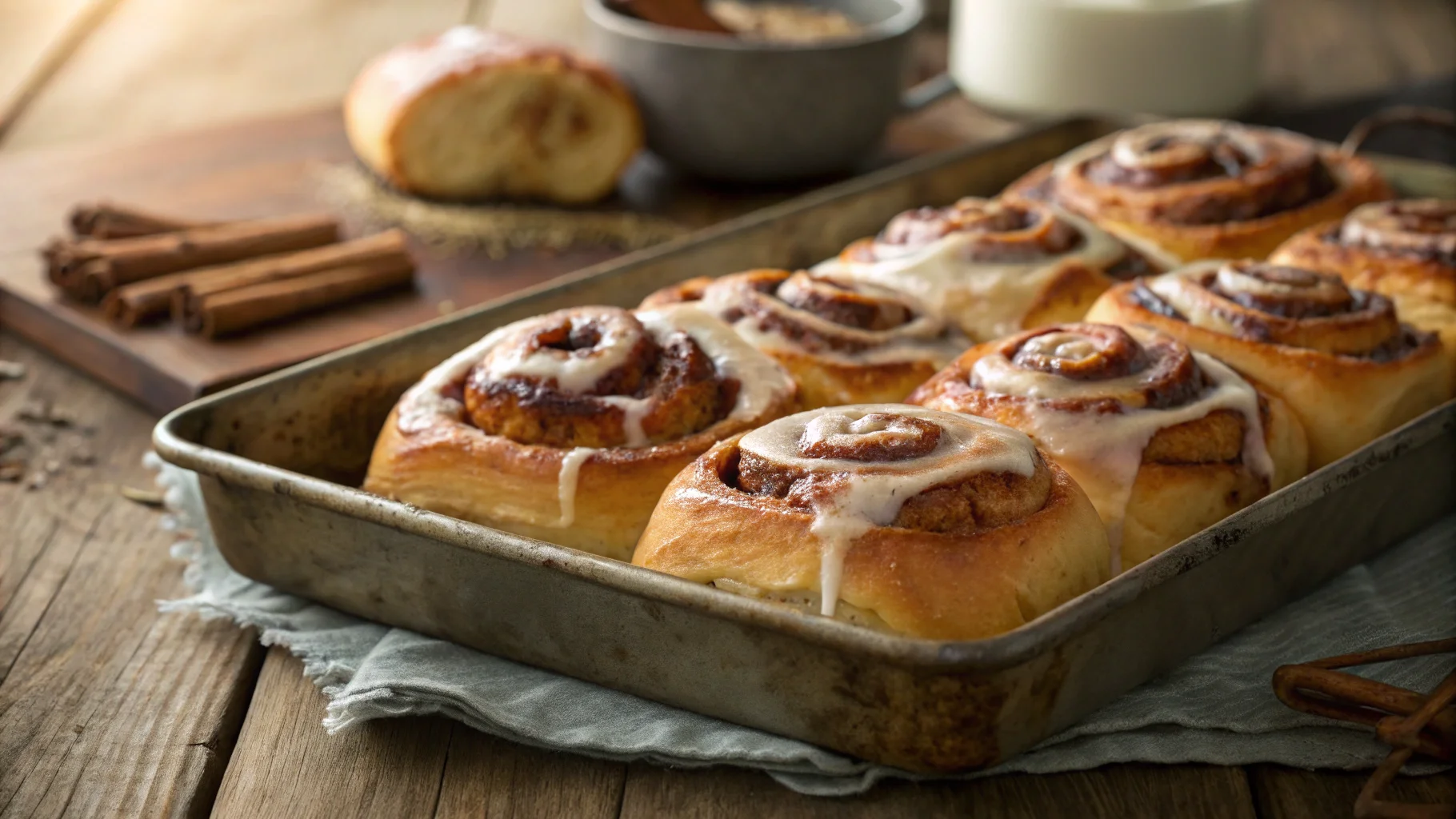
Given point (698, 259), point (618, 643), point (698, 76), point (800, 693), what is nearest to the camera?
point (800, 693)

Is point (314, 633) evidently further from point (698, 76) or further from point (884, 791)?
point (698, 76)

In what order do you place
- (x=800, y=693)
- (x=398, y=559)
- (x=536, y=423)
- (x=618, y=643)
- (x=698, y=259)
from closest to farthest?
(x=800, y=693)
(x=618, y=643)
(x=398, y=559)
(x=536, y=423)
(x=698, y=259)

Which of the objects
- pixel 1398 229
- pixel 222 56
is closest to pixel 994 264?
pixel 1398 229

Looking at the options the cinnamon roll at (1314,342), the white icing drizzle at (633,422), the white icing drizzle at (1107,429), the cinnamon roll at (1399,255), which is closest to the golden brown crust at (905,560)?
the white icing drizzle at (1107,429)

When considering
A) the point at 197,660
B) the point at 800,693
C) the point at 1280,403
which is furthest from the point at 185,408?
the point at 1280,403

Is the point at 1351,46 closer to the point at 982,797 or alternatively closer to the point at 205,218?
the point at 205,218

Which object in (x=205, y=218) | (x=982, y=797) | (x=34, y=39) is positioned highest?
(x=982, y=797)
